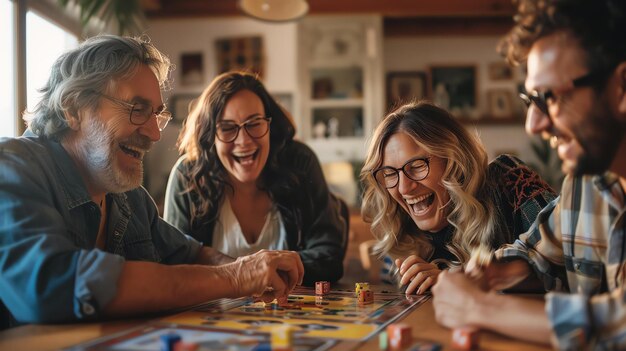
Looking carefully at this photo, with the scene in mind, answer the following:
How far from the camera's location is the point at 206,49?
634 centimetres

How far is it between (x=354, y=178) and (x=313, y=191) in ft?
11.4

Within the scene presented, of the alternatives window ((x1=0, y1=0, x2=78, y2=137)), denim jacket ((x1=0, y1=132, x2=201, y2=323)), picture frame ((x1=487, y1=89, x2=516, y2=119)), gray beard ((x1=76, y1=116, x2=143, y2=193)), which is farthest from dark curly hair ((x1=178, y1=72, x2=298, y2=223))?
picture frame ((x1=487, y1=89, x2=516, y2=119))

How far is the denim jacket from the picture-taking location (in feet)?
Result: 4.45

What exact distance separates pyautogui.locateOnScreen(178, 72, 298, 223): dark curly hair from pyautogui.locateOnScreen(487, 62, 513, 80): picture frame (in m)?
4.54

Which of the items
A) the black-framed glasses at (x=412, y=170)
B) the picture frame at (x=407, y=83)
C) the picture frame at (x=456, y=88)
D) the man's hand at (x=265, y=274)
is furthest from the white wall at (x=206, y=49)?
the man's hand at (x=265, y=274)

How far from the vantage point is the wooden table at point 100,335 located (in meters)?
1.17

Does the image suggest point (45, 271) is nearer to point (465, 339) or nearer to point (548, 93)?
point (465, 339)

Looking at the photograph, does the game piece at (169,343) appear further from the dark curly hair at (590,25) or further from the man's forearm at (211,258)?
the man's forearm at (211,258)

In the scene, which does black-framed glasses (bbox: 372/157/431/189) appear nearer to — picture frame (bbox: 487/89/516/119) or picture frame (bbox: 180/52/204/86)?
picture frame (bbox: 180/52/204/86)

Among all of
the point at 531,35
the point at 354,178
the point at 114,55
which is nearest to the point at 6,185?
the point at 114,55

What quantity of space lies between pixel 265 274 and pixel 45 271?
0.53 m

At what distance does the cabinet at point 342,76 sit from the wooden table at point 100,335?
485 cm

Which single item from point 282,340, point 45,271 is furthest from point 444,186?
point 45,271

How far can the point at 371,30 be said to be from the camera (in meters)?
6.21
